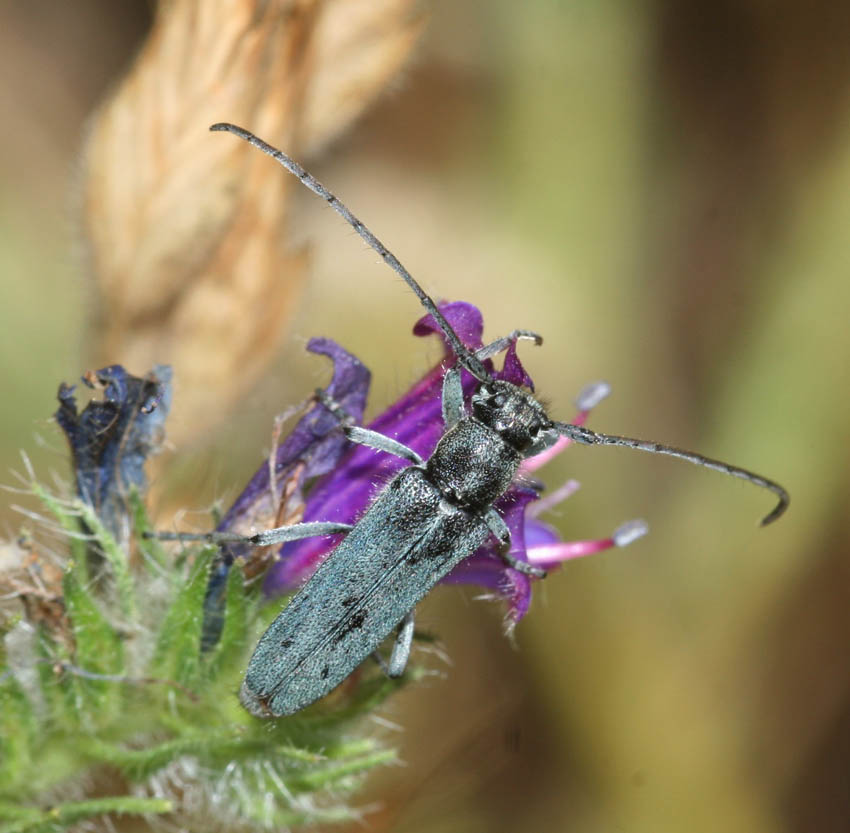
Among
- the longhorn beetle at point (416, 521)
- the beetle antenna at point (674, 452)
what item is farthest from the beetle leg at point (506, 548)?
the beetle antenna at point (674, 452)

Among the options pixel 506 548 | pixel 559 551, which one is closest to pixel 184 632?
pixel 506 548

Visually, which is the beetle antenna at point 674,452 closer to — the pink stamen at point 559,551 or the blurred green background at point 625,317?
the pink stamen at point 559,551

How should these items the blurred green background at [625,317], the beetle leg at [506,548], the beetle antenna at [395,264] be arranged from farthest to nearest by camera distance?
the blurred green background at [625,317]
the beetle leg at [506,548]
the beetle antenna at [395,264]

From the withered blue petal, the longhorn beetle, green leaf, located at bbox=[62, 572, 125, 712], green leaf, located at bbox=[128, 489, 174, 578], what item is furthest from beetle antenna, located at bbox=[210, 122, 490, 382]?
green leaf, located at bbox=[62, 572, 125, 712]

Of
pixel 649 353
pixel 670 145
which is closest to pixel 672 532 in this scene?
pixel 649 353

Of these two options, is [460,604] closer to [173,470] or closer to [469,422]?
[173,470]

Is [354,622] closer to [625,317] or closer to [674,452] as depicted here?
[674,452]
